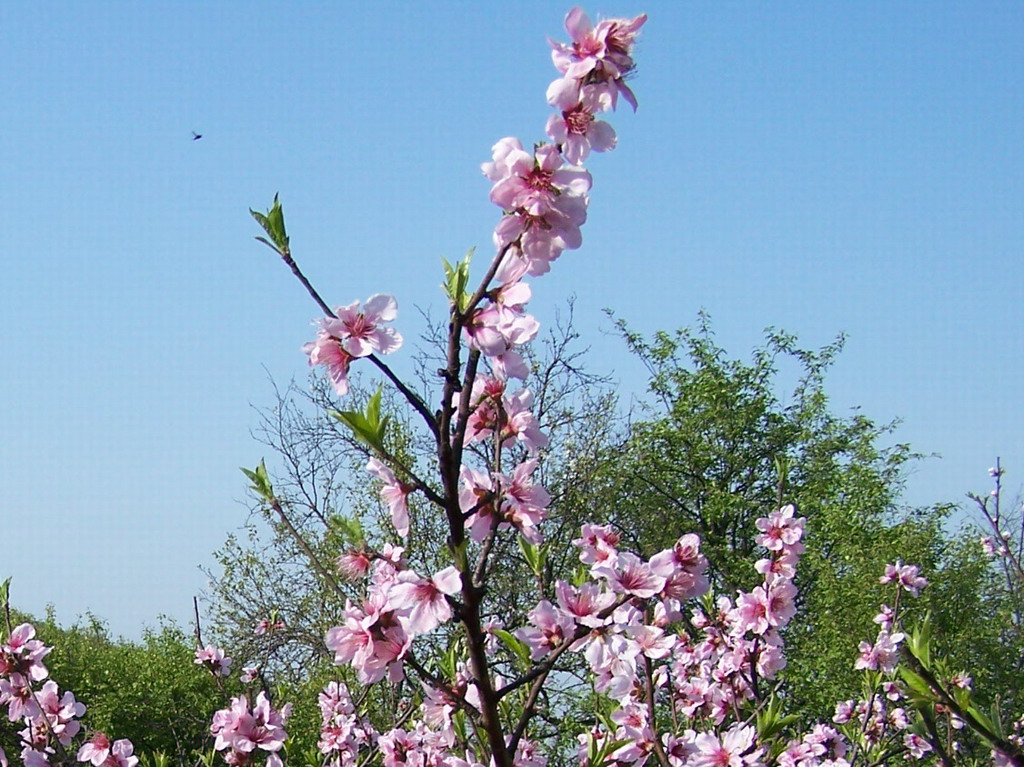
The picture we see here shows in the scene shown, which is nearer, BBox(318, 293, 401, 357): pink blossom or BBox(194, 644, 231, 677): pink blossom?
BBox(318, 293, 401, 357): pink blossom

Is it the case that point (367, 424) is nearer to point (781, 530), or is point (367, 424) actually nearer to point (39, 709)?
point (781, 530)

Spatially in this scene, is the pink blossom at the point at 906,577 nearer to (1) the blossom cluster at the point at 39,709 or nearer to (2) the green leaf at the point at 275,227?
(1) the blossom cluster at the point at 39,709

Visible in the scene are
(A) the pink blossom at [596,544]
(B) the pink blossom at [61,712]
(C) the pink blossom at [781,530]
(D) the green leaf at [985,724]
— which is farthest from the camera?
(B) the pink blossom at [61,712]

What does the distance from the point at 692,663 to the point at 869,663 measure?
0.72 meters

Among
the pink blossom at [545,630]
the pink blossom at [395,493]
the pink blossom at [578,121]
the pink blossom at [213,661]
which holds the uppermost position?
the pink blossom at [213,661]

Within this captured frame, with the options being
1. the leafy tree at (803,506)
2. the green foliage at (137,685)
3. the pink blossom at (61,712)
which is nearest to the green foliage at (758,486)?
the leafy tree at (803,506)

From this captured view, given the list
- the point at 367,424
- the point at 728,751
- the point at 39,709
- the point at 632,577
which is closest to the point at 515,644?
the point at 632,577

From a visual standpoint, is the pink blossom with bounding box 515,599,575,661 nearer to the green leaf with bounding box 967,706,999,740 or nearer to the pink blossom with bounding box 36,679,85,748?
the green leaf with bounding box 967,706,999,740

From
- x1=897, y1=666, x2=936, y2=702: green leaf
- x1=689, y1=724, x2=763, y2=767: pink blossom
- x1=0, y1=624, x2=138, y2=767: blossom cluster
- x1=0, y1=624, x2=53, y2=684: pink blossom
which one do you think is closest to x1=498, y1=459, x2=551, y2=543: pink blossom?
x1=897, y1=666, x2=936, y2=702: green leaf

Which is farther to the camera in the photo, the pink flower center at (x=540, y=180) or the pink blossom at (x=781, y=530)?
the pink blossom at (x=781, y=530)

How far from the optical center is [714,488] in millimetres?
17578

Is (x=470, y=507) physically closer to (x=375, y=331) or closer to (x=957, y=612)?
(x=375, y=331)

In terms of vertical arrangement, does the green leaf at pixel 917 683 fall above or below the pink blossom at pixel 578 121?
below

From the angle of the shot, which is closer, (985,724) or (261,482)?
(985,724)
